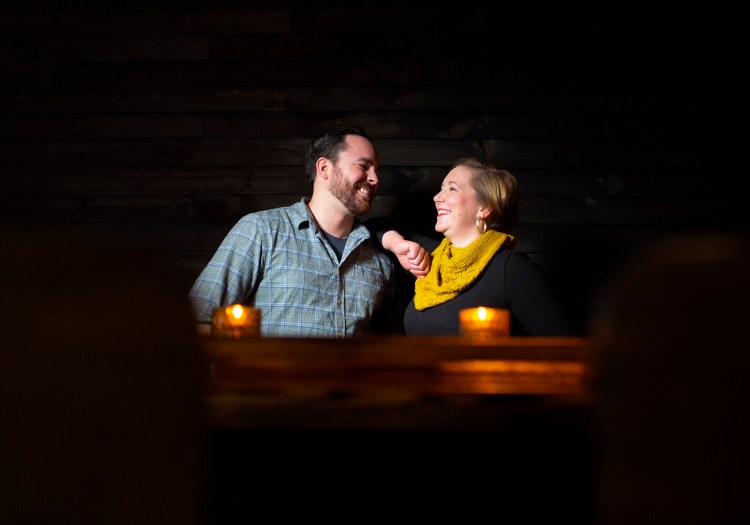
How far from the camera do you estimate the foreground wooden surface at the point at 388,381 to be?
3.32 feet

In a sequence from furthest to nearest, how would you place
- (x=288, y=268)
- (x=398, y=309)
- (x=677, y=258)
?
(x=398, y=309) → (x=288, y=268) → (x=677, y=258)

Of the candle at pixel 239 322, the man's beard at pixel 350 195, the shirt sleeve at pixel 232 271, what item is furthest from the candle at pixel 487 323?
the man's beard at pixel 350 195

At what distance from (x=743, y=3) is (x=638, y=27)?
420mm

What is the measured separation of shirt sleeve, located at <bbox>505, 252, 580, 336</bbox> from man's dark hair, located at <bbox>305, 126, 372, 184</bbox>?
776 mm

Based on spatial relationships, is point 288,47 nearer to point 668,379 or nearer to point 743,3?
point 743,3

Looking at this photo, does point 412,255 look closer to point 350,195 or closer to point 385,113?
point 350,195

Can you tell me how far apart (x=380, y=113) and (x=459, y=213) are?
592 mm

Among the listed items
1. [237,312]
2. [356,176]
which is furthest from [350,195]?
[237,312]

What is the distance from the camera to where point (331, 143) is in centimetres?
268

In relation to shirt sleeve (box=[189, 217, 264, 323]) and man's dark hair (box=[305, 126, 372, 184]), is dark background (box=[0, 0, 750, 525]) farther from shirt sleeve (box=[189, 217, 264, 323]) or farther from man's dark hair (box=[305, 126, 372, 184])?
shirt sleeve (box=[189, 217, 264, 323])

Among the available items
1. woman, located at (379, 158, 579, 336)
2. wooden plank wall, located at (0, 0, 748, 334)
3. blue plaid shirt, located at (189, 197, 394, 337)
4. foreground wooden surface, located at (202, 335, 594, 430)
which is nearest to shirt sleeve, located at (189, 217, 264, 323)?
blue plaid shirt, located at (189, 197, 394, 337)

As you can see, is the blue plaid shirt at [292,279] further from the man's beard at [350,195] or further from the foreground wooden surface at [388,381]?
the foreground wooden surface at [388,381]

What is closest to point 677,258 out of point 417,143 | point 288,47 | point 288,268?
point 288,268

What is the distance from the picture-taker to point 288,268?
8.30 feet
